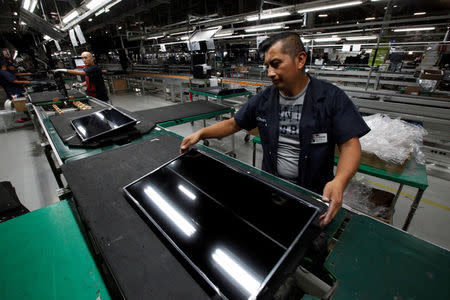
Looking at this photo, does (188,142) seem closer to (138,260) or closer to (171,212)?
(171,212)

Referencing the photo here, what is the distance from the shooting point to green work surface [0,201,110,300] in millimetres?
636

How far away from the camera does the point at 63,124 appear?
2111 millimetres

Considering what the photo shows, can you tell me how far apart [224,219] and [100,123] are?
1.72 meters

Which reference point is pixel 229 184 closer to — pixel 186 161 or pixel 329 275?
pixel 186 161

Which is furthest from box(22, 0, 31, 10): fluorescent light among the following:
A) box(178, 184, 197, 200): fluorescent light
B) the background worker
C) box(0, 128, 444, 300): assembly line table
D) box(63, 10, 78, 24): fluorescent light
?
box(178, 184, 197, 200): fluorescent light

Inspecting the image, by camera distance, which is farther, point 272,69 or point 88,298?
point 272,69

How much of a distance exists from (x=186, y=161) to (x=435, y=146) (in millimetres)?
4272

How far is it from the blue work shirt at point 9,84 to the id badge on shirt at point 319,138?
24.9 ft

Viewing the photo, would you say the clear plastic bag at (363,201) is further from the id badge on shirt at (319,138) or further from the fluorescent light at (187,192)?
the fluorescent light at (187,192)

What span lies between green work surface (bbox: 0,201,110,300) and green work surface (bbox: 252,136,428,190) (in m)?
2.00

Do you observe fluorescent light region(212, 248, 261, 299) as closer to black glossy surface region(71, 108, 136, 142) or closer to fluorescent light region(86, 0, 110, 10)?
black glossy surface region(71, 108, 136, 142)

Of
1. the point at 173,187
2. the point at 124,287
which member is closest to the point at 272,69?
the point at 173,187

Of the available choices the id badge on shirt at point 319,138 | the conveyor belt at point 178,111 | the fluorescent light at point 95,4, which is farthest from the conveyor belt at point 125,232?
the fluorescent light at point 95,4

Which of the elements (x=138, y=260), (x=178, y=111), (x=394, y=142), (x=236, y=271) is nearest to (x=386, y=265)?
(x=236, y=271)
